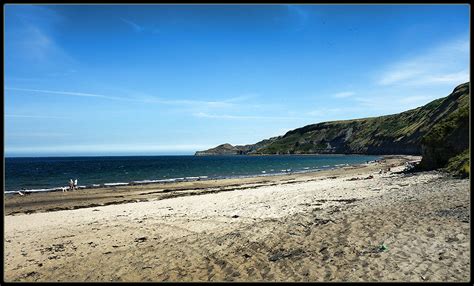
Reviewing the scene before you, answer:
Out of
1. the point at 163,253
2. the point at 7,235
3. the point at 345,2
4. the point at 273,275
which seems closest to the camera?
the point at 345,2

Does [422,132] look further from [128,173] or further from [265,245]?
[265,245]

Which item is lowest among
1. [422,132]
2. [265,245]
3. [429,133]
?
[265,245]

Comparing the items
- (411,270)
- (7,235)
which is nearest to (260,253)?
(411,270)

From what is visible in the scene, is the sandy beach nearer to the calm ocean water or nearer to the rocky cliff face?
the rocky cliff face

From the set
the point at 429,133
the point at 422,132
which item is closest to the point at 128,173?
the point at 429,133

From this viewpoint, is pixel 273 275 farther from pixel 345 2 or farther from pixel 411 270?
pixel 345 2

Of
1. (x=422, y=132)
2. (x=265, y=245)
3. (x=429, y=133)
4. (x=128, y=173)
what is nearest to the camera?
(x=265, y=245)

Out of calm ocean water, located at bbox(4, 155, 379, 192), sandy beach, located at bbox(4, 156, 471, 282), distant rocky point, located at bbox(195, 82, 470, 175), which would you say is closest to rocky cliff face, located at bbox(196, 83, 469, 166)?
distant rocky point, located at bbox(195, 82, 470, 175)

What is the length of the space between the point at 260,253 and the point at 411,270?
4299 millimetres

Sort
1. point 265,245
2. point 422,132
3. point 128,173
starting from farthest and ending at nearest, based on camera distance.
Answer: point 422,132, point 128,173, point 265,245

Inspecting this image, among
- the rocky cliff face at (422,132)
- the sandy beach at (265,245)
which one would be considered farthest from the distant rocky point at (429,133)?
the sandy beach at (265,245)

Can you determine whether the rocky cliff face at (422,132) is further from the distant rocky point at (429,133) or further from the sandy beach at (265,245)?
the sandy beach at (265,245)

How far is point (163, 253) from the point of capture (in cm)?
1166

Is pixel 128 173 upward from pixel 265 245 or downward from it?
downward
